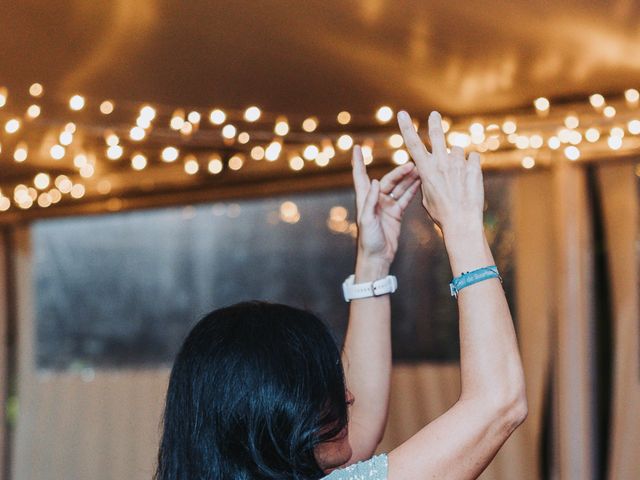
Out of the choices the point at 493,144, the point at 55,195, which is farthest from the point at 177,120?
the point at 55,195

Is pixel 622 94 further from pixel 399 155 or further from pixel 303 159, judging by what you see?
pixel 303 159

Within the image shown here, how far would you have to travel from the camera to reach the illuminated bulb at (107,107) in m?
3.46

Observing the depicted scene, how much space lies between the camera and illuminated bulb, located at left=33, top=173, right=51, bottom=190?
465 centimetres

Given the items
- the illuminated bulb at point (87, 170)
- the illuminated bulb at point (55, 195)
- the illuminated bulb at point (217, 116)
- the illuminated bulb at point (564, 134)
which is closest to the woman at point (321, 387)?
the illuminated bulb at point (217, 116)

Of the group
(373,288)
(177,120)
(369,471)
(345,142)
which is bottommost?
(369,471)

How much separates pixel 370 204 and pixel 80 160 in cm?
302

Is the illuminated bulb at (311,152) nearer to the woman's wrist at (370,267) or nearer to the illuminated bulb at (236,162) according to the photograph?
the illuminated bulb at (236,162)

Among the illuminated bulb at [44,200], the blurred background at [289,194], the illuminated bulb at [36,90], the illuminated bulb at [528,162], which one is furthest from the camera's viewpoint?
the illuminated bulb at [44,200]

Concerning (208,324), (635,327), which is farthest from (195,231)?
(208,324)

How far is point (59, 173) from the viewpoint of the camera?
4734 millimetres

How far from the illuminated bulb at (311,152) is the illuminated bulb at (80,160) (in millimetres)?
1136

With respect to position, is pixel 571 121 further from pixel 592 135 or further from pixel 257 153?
pixel 257 153

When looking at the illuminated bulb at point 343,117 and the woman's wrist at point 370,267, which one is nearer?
the woman's wrist at point 370,267

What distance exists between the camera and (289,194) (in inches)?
173
